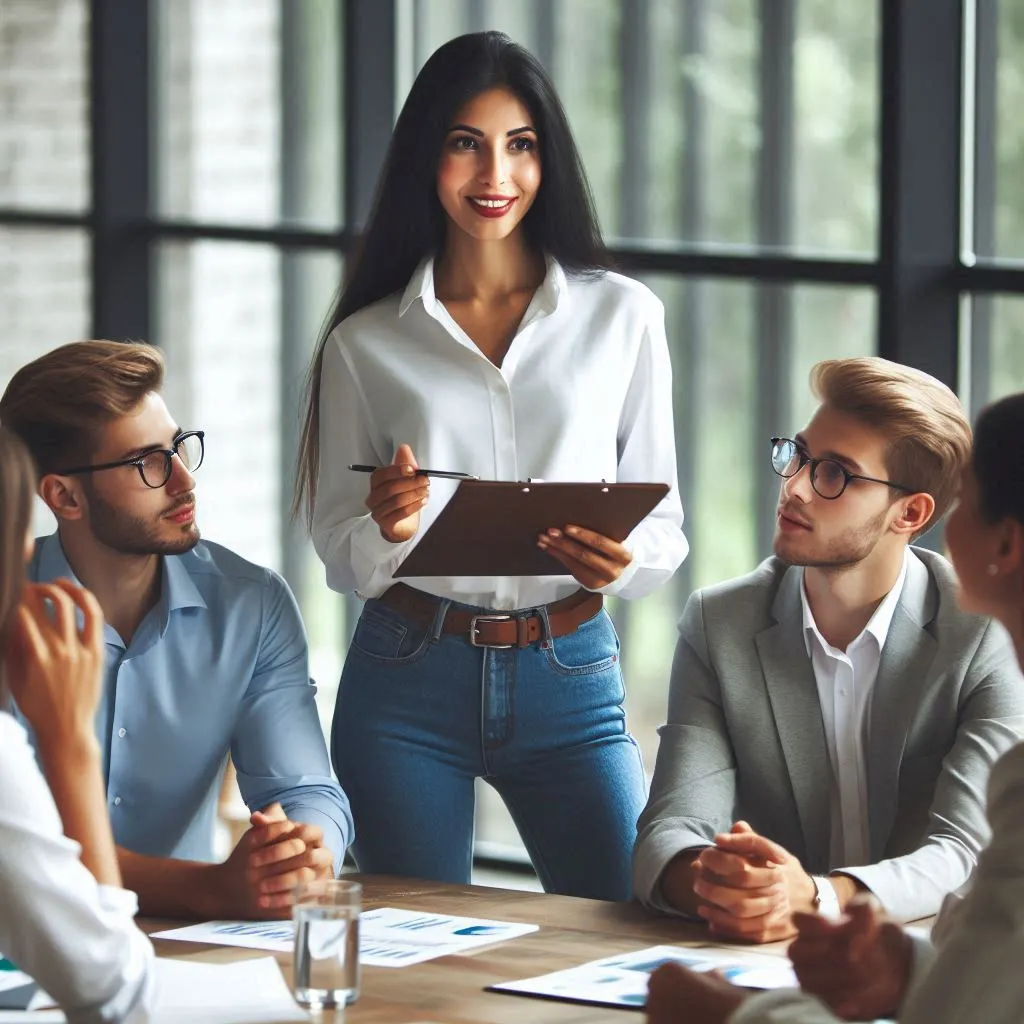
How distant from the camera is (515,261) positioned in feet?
9.21

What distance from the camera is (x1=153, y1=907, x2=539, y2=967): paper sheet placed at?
6.34 feet

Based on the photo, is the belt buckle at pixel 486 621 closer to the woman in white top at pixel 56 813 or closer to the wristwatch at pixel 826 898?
the wristwatch at pixel 826 898

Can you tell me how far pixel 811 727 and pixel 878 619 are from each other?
7.0 inches

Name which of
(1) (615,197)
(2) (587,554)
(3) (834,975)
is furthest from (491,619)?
(1) (615,197)

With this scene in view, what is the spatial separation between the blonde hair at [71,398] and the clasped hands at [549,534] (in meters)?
0.38

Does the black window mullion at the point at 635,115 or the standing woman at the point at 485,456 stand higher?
the black window mullion at the point at 635,115

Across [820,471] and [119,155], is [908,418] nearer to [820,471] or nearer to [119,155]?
[820,471]

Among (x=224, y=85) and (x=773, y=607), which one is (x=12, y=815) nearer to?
(x=773, y=607)

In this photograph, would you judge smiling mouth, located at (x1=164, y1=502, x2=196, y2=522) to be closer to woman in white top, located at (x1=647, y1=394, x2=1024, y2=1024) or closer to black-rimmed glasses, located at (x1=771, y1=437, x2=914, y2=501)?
black-rimmed glasses, located at (x1=771, y1=437, x2=914, y2=501)

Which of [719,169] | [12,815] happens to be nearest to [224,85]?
[719,169]

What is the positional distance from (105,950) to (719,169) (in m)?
2.84

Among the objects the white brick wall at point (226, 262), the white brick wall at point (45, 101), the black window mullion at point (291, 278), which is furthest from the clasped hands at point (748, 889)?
the white brick wall at point (45, 101)

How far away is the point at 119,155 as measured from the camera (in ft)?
16.4

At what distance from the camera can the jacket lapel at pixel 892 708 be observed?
2387 millimetres
